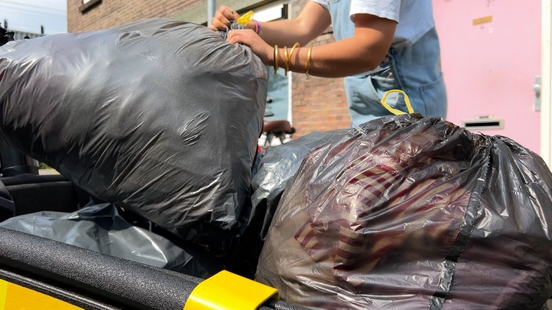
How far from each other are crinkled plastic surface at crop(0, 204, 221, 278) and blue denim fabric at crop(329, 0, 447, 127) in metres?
0.78

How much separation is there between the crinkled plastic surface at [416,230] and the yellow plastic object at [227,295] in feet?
0.38

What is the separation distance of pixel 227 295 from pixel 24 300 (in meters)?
0.46

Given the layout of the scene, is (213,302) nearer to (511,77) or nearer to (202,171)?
(202,171)

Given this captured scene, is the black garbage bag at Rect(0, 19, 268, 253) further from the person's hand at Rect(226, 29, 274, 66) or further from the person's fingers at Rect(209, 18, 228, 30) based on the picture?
the person's fingers at Rect(209, 18, 228, 30)

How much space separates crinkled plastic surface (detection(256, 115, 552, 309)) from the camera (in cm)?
75

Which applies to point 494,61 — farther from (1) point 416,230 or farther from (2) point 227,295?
(2) point 227,295

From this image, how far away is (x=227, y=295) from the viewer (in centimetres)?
72

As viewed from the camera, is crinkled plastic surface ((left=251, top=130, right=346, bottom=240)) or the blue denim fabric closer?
crinkled plastic surface ((left=251, top=130, right=346, bottom=240))

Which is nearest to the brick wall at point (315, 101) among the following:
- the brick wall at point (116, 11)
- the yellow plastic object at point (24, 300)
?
the brick wall at point (116, 11)

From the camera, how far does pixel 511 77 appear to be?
3535 mm

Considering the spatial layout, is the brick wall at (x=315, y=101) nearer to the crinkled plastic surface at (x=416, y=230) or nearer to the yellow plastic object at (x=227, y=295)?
the crinkled plastic surface at (x=416, y=230)

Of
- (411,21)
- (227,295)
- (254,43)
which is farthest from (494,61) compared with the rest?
(227,295)

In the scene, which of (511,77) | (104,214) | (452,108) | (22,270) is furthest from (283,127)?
(22,270)

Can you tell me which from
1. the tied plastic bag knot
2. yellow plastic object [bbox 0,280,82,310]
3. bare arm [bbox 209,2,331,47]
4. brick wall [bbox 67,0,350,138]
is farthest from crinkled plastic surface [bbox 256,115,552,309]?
brick wall [bbox 67,0,350,138]
